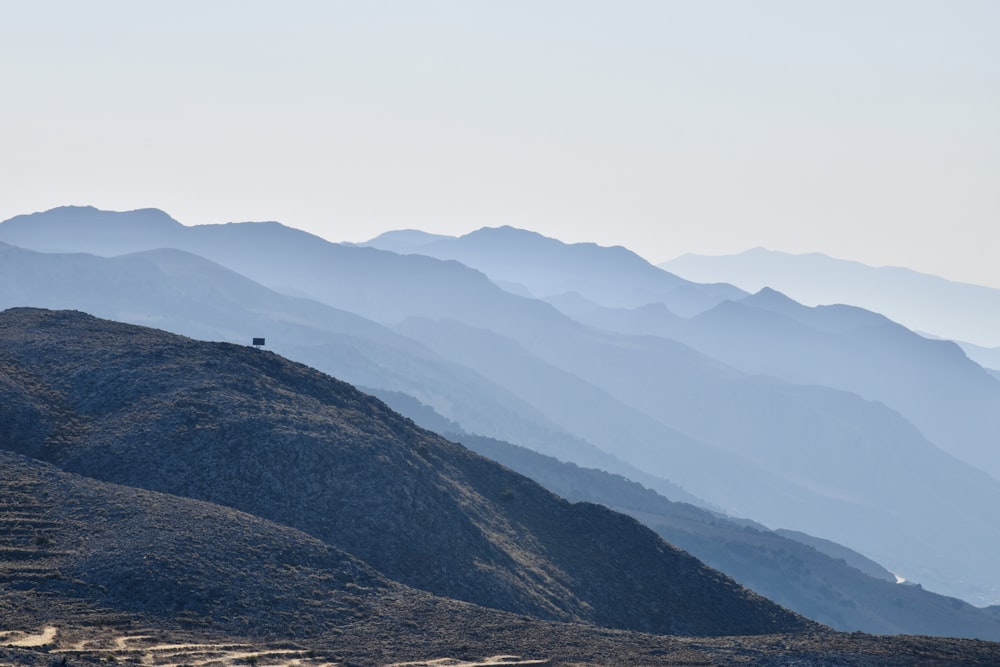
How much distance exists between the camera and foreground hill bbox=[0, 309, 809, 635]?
65.8 metres

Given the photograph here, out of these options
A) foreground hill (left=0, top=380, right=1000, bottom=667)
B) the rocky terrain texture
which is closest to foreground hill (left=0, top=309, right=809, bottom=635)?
the rocky terrain texture

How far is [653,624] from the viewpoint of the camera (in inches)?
2776

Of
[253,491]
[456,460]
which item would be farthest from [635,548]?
[253,491]

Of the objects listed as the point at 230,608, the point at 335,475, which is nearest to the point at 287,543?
the point at 230,608

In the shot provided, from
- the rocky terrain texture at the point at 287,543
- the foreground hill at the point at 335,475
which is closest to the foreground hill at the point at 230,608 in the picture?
the rocky terrain texture at the point at 287,543

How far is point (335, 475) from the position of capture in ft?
229

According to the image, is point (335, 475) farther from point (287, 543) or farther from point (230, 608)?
point (230, 608)

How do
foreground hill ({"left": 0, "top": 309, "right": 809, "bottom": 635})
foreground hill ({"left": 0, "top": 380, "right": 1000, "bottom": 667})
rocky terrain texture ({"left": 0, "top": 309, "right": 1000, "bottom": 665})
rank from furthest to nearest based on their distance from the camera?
foreground hill ({"left": 0, "top": 309, "right": 809, "bottom": 635})
rocky terrain texture ({"left": 0, "top": 309, "right": 1000, "bottom": 665})
foreground hill ({"left": 0, "top": 380, "right": 1000, "bottom": 667})

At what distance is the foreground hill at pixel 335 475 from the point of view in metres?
65.8

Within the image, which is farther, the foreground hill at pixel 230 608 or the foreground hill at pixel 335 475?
the foreground hill at pixel 335 475

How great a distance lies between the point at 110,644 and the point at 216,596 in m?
8.06

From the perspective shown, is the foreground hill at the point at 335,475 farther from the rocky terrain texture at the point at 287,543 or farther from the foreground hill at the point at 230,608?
the foreground hill at the point at 230,608

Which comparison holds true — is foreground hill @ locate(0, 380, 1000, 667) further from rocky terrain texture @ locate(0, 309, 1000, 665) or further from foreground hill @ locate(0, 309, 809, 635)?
foreground hill @ locate(0, 309, 809, 635)

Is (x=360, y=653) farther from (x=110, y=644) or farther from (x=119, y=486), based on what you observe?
(x=119, y=486)
